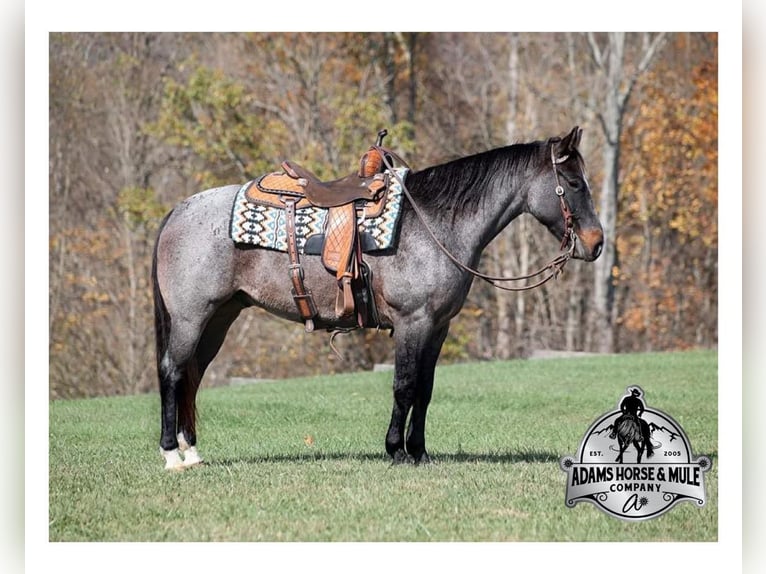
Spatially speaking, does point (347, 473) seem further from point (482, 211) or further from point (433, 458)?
point (482, 211)

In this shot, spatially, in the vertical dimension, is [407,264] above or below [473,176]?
below

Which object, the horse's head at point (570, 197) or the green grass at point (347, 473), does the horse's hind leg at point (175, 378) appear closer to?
the green grass at point (347, 473)

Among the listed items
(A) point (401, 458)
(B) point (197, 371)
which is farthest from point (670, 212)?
(B) point (197, 371)

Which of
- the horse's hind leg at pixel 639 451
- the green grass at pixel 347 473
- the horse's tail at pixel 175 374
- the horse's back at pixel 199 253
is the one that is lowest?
the green grass at pixel 347 473

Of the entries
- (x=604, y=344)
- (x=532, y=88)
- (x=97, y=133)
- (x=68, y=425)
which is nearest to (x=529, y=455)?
(x=68, y=425)

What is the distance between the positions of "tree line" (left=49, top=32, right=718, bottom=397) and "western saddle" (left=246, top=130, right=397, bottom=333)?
1228 centimetres

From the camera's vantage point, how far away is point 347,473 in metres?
7.98

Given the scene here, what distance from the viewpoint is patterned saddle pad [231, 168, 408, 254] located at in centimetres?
779

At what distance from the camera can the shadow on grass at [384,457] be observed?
850 centimetres

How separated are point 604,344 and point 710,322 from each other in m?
3.11

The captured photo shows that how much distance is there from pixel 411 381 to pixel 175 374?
1.69 meters

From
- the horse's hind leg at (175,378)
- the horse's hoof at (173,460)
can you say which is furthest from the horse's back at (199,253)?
the horse's hoof at (173,460)

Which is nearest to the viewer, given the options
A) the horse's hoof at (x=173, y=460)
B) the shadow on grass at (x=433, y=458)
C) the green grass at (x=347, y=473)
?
the green grass at (x=347, y=473)

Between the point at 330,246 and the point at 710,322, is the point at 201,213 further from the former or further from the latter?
the point at 710,322
